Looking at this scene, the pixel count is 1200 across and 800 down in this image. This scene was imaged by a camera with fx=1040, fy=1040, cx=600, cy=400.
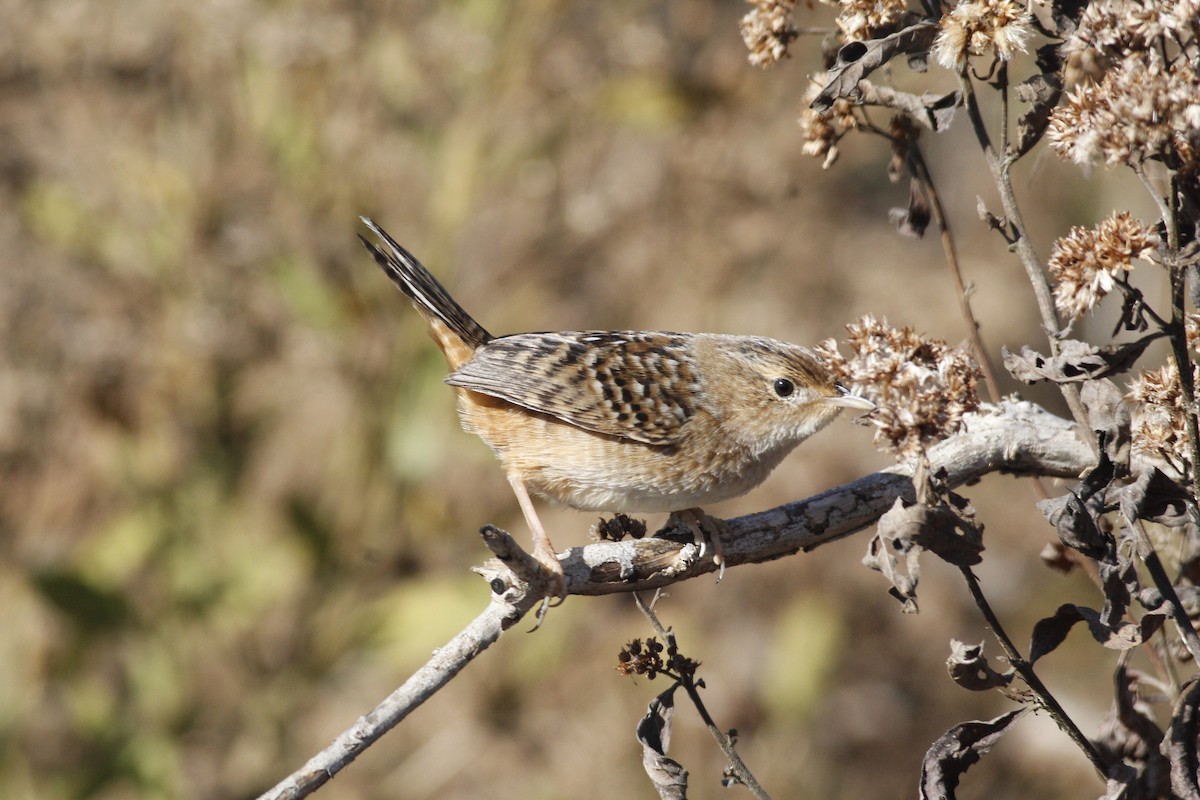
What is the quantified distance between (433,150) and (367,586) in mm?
2450

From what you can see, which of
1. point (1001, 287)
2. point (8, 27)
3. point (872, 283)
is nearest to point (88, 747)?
point (8, 27)

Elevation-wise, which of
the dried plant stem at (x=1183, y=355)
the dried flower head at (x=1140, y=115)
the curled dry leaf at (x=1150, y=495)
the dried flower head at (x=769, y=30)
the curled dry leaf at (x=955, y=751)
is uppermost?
the dried flower head at (x=769, y=30)

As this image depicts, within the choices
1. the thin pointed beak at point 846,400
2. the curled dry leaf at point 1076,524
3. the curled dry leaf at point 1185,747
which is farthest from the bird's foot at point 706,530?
the curled dry leaf at point 1185,747

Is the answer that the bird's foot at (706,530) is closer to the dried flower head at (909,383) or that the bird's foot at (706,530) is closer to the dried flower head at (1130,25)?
the dried flower head at (909,383)

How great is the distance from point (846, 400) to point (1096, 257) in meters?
1.53

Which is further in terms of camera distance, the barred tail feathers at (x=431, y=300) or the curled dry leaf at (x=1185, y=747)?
the barred tail feathers at (x=431, y=300)

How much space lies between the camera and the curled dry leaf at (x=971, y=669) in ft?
6.01

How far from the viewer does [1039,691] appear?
1833 millimetres

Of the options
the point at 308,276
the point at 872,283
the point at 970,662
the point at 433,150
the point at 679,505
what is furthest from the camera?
the point at 872,283

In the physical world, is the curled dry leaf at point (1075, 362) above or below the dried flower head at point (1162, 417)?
above

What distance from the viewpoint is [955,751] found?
6.51 ft

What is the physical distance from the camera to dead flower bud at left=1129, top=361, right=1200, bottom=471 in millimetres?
1816

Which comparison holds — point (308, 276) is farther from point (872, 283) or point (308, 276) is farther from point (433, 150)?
point (872, 283)

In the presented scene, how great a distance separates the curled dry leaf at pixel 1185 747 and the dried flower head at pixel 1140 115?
931 mm
